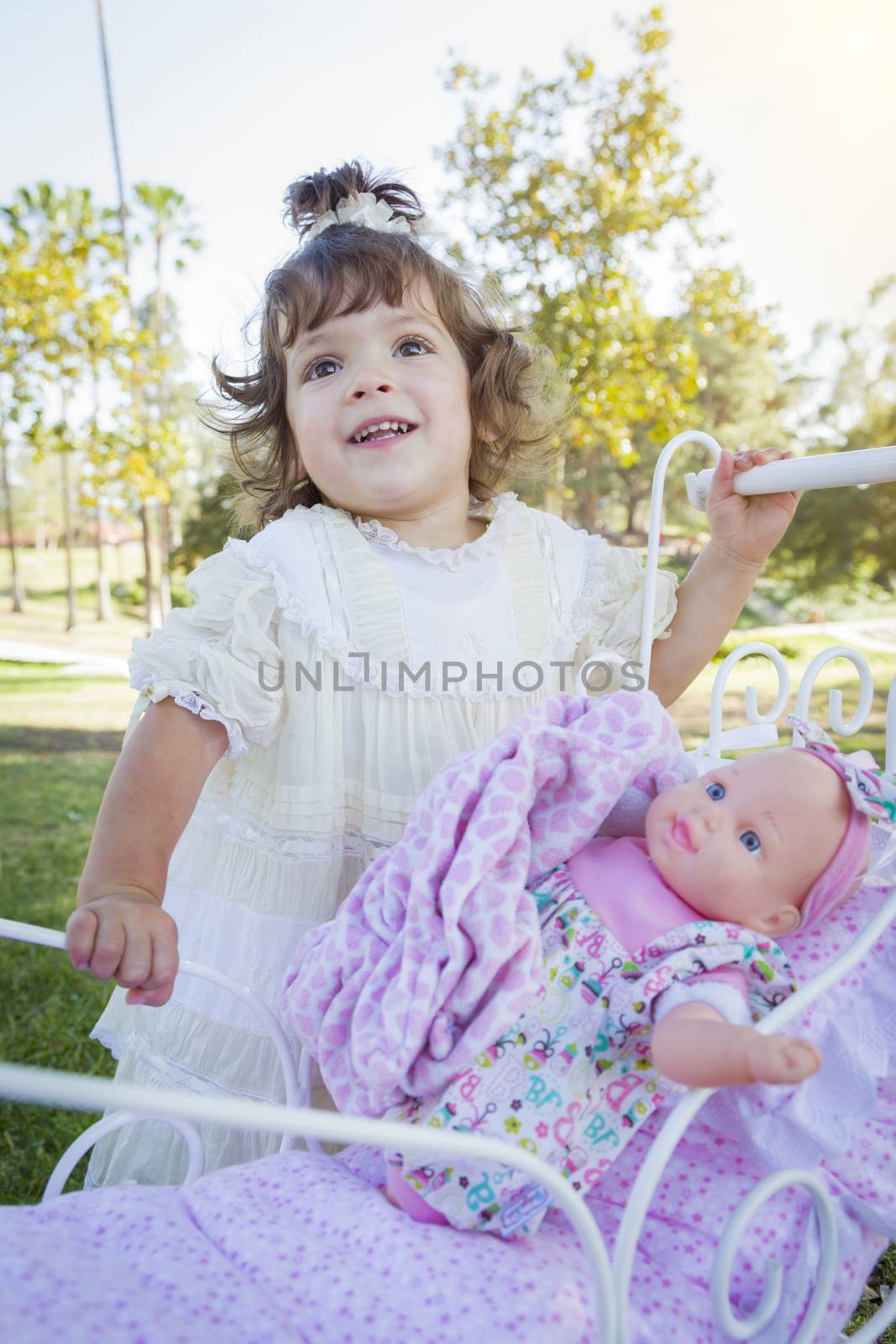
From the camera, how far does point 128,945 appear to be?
1.09 metres

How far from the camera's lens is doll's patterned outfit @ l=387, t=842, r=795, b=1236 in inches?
36.8

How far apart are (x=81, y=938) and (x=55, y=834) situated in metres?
4.10

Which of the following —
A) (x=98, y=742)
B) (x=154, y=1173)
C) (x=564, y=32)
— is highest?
(x=564, y=32)

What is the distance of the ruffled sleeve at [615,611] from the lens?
1751mm

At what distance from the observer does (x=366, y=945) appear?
1.09 metres

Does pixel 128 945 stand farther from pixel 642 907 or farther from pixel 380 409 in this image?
pixel 380 409

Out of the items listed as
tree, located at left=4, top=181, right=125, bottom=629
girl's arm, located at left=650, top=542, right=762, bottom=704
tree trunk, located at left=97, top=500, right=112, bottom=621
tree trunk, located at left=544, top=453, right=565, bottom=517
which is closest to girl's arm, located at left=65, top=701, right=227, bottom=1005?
girl's arm, located at left=650, top=542, right=762, bottom=704

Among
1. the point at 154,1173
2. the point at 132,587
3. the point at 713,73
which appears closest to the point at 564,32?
the point at 713,73

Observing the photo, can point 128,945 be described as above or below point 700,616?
below

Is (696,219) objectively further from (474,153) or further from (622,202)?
(474,153)

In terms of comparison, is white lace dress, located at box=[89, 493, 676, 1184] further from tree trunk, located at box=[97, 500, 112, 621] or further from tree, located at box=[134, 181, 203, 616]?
tree trunk, located at box=[97, 500, 112, 621]

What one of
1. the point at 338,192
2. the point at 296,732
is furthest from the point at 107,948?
the point at 338,192

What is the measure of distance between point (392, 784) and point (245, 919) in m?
0.30

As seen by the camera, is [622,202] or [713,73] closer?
[622,202]
